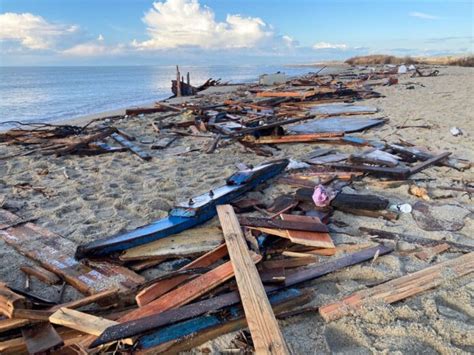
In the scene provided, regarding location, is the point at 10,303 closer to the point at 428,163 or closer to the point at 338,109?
the point at 428,163

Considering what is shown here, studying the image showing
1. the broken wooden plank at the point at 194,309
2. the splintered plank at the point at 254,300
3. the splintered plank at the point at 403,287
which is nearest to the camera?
the splintered plank at the point at 254,300

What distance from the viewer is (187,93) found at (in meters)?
23.3

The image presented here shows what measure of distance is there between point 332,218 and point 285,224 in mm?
818

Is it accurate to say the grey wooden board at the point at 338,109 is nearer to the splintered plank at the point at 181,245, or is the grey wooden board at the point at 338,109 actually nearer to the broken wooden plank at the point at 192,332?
the splintered plank at the point at 181,245

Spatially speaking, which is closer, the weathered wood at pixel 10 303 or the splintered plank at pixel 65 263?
the weathered wood at pixel 10 303

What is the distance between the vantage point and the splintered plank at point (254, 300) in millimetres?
1998

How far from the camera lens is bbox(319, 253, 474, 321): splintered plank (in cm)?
252

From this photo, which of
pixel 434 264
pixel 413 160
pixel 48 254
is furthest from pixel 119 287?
pixel 413 160

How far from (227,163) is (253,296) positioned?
431cm

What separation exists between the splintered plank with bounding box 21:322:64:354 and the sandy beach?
62 cm

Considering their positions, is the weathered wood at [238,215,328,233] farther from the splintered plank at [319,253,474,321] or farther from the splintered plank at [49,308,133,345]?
the splintered plank at [49,308,133,345]

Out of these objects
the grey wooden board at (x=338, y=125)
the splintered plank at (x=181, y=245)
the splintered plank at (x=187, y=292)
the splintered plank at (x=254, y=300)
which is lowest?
the splintered plank at (x=181, y=245)

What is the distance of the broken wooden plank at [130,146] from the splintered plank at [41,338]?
193 inches

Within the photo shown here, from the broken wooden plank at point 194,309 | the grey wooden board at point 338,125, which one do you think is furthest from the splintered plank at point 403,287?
the grey wooden board at point 338,125
